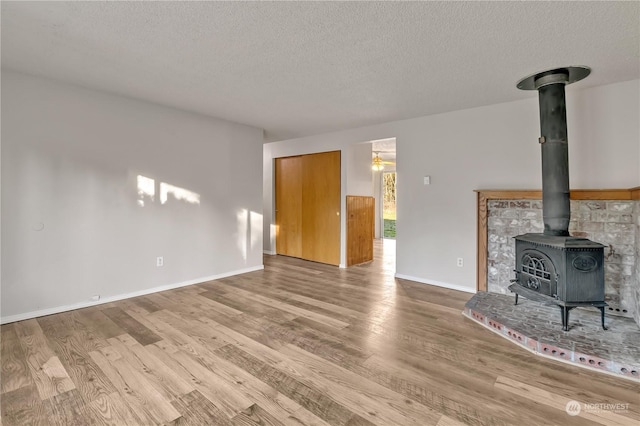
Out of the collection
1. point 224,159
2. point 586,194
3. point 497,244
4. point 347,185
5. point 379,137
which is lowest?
point 497,244

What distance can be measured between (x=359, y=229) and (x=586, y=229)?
3.21 m

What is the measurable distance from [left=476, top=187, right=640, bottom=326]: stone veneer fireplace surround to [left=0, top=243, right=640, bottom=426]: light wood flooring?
83cm

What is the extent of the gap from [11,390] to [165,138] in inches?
114

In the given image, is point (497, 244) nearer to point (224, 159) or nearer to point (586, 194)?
point (586, 194)

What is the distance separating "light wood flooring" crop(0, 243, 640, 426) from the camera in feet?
5.38

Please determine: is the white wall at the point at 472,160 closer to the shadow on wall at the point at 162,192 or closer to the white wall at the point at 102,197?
the white wall at the point at 102,197

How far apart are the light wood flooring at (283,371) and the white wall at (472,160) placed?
1131 millimetres

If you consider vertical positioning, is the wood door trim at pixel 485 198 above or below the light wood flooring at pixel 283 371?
above

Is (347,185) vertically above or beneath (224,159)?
beneath

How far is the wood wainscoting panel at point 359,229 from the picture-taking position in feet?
17.5

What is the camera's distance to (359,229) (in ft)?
18.4

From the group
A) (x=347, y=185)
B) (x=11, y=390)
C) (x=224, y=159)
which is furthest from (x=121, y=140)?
(x=347, y=185)

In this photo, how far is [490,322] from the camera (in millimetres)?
2754

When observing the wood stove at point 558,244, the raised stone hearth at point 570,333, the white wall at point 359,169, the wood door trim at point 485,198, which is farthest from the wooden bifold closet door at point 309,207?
the wood stove at point 558,244
